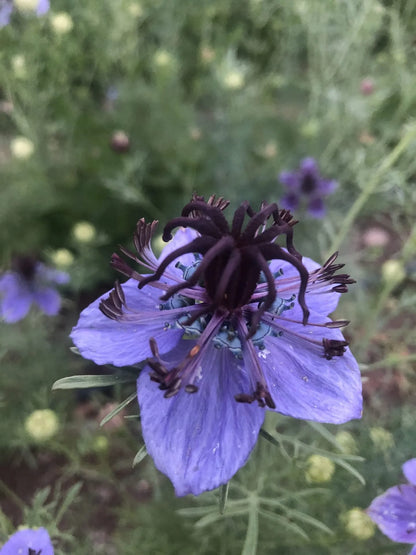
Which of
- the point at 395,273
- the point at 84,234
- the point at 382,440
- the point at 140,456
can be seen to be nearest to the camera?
the point at 140,456

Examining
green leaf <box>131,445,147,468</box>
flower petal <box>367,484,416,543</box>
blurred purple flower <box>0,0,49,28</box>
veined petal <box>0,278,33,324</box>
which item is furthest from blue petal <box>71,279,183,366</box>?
blurred purple flower <box>0,0,49,28</box>

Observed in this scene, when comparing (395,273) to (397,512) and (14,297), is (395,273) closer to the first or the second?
(397,512)

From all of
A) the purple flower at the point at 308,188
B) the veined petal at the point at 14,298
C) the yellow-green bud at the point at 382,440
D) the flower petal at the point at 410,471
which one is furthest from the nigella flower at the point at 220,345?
the purple flower at the point at 308,188

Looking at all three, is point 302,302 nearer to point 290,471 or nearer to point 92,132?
point 290,471

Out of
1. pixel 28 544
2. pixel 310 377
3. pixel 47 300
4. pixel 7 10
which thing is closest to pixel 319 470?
pixel 310 377

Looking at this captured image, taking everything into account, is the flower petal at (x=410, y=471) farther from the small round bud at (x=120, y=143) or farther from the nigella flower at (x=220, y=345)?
the small round bud at (x=120, y=143)

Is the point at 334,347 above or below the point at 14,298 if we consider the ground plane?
below

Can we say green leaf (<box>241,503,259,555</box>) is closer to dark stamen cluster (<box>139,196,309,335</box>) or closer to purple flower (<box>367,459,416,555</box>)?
purple flower (<box>367,459,416,555</box>)
